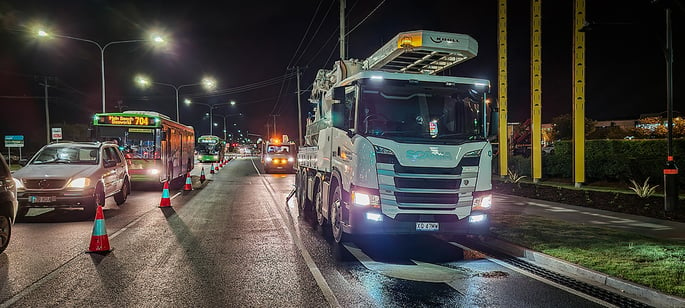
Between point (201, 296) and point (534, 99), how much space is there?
A: 17018 mm

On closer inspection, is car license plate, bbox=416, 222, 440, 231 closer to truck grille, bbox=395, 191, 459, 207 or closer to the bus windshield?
truck grille, bbox=395, 191, 459, 207

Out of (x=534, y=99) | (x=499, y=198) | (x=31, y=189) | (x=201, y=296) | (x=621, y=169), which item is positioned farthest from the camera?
(x=534, y=99)

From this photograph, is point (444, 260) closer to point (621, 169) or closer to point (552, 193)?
point (552, 193)

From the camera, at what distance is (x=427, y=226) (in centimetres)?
783

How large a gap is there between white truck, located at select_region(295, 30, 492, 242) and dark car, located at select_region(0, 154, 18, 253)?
5247 mm

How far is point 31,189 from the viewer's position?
441 inches

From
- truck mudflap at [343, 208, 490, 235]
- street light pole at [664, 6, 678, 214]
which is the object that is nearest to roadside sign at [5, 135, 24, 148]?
truck mudflap at [343, 208, 490, 235]

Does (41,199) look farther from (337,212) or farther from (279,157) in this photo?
(279,157)

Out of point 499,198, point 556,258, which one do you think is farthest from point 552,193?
point 556,258

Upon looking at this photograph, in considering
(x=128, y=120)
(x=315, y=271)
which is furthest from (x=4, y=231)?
(x=128, y=120)

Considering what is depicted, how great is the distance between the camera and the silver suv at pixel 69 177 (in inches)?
442

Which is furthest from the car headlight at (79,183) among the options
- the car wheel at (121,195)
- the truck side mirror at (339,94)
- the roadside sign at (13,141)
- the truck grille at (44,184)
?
the roadside sign at (13,141)

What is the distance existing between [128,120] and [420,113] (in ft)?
46.6

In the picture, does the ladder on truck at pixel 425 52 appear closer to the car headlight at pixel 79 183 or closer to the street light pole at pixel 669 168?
the street light pole at pixel 669 168
